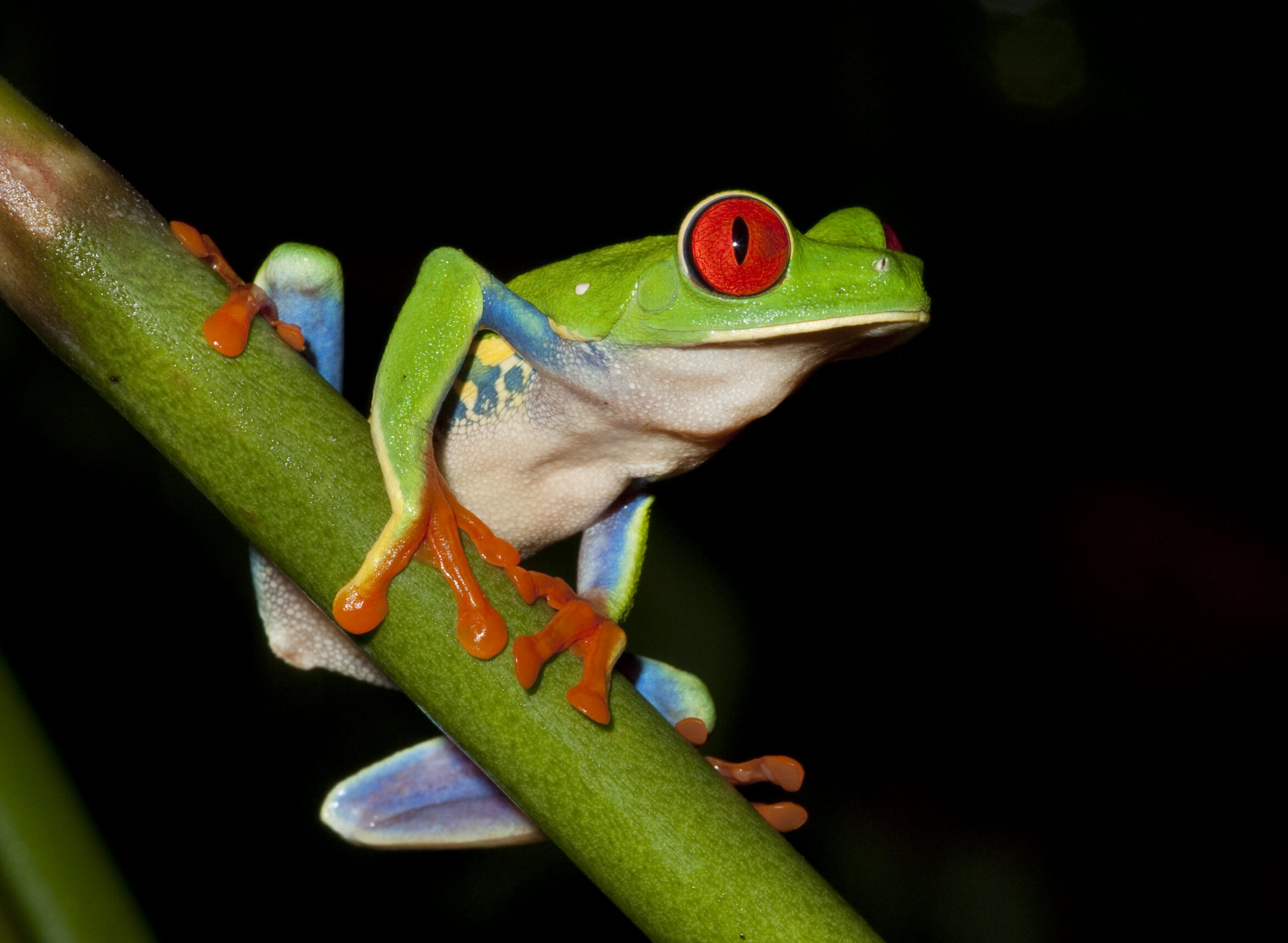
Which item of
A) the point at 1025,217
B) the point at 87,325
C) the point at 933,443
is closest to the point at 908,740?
the point at 933,443

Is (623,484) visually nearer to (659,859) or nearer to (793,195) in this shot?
(659,859)

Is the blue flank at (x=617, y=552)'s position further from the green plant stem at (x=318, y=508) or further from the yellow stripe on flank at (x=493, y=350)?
the green plant stem at (x=318, y=508)

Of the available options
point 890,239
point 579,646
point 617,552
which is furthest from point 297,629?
point 890,239

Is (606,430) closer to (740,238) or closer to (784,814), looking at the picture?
(740,238)

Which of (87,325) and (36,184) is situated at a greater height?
(36,184)

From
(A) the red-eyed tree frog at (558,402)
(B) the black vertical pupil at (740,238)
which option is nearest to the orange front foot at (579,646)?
(A) the red-eyed tree frog at (558,402)

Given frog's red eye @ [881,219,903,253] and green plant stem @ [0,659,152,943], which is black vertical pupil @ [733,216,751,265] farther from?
green plant stem @ [0,659,152,943]

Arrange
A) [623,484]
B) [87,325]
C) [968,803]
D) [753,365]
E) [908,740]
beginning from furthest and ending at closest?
1. [908,740]
2. [968,803]
3. [623,484]
4. [753,365]
5. [87,325]
